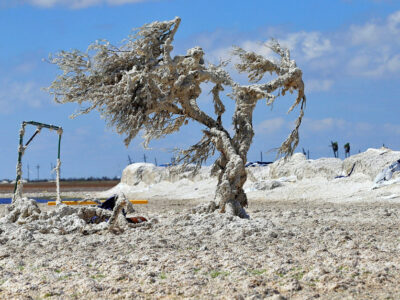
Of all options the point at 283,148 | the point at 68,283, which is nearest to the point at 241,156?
the point at 283,148

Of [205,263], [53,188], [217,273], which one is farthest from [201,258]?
[53,188]

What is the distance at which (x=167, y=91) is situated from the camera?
43.0 ft

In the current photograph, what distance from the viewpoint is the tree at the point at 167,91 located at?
12.6m

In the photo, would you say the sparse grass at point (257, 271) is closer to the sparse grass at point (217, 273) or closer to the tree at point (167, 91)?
the sparse grass at point (217, 273)

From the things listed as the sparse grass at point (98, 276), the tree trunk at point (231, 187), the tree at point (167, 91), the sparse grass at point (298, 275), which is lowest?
the sparse grass at point (298, 275)

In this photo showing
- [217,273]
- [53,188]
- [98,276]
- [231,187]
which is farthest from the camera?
[53,188]

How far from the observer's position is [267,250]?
818cm

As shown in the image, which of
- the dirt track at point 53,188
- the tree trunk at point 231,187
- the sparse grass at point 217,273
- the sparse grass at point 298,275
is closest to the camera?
the sparse grass at point 298,275

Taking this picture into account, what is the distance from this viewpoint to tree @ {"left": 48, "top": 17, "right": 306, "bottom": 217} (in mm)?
12648

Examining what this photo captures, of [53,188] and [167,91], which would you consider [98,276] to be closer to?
[167,91]

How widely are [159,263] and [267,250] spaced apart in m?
1.64

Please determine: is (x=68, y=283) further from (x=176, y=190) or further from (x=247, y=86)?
(x=176, y=190)

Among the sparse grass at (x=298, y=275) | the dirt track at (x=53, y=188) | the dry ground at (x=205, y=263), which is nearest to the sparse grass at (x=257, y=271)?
the dry ground at (x=205, y=263)

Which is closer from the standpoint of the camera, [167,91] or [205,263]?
[205,263]
